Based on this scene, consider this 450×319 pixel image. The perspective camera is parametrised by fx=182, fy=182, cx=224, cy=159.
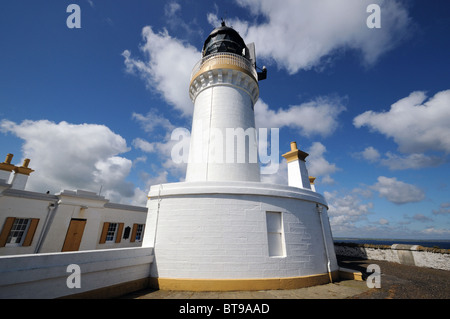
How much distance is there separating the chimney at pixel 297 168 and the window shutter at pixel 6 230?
47.3 ft

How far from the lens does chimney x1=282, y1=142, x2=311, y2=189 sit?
9156mm

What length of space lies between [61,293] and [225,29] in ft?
52.5

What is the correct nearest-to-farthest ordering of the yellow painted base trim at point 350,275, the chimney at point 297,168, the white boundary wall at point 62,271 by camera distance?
the white boundary wall at point 62,271
the yellow painted base trim at point 350,275
the chimney at point 297,168

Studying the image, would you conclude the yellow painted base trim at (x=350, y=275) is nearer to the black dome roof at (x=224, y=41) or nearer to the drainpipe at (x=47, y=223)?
the black dome roof at (x=224, y=41)

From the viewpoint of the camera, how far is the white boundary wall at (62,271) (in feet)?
12.0

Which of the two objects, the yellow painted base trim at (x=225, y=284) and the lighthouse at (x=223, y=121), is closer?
the yellow painted base trim at (x=225, y=284)

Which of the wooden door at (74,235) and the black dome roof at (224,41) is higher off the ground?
the black dome roof at (224,41)

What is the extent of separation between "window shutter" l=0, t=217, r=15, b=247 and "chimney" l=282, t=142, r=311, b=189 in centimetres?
1440

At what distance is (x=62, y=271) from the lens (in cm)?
430

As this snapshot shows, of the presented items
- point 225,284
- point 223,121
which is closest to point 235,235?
point 225,284

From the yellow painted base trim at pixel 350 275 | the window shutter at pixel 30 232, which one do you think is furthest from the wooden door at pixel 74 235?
the yellow painted base trim at pixel 350 275

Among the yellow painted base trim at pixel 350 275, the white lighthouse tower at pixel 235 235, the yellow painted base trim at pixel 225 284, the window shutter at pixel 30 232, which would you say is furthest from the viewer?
the window shutter at pixel 30 232

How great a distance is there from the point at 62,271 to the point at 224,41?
14271 mm
